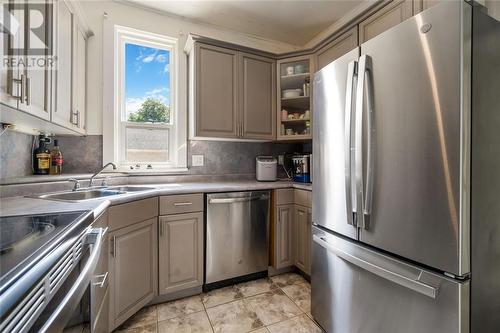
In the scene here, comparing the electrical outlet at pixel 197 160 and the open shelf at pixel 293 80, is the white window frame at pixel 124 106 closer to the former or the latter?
the electrical outlet at pixel 197 160

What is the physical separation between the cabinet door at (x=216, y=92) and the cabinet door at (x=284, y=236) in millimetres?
909

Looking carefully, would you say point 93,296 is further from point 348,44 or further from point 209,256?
point 348,44

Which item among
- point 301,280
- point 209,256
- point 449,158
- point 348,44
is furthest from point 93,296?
point 348,44

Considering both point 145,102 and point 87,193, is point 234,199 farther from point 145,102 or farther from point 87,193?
point 145,102

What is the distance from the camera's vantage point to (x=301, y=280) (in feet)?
7.07

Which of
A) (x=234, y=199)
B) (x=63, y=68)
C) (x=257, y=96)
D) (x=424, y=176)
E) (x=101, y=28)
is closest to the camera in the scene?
(x=424, y=176)

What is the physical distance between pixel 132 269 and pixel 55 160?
109cm

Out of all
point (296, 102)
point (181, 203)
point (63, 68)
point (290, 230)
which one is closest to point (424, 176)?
point (290, 230)

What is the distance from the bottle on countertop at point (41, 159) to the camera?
A: 1.67 meters

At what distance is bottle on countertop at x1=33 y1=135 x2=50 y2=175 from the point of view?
167 cm

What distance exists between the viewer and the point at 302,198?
6.93 ft

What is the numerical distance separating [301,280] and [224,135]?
1.58 metres

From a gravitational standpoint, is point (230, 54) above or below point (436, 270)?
above

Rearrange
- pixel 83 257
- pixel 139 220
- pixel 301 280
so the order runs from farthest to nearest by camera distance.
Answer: pixel 301 280, pixel 139 220, pixel 83 257
